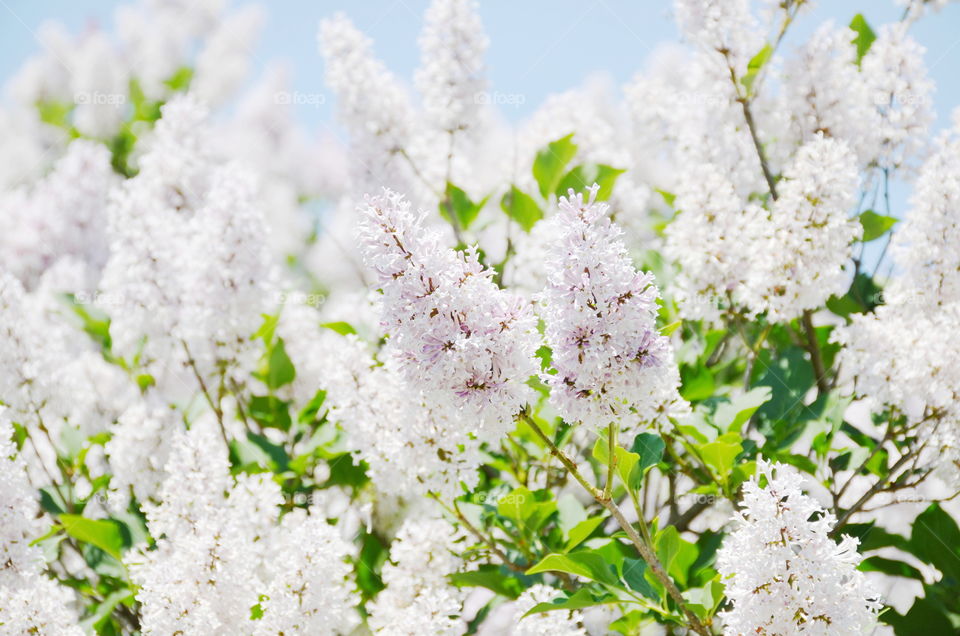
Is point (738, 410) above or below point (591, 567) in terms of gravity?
above

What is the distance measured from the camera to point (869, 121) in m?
2.37

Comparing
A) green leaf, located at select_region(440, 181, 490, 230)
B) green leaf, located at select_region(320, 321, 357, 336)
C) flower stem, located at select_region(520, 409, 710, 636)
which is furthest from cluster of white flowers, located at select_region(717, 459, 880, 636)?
green leaf, located at select_region(440, 181, 490, 230)

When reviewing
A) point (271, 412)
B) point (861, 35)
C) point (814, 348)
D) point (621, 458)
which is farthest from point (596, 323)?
point (861, 35)

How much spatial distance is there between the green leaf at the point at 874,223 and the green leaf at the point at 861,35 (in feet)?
2.72

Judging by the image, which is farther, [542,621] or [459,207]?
[459,207]

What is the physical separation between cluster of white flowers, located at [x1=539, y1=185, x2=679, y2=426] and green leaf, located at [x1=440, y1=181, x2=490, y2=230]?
1.54 metres

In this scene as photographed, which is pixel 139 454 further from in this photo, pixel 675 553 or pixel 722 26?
pixel 722 26

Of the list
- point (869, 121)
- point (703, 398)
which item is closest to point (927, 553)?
point (703, 398)

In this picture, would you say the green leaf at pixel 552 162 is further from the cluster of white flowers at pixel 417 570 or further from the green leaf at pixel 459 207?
the cluster of white flowers at pixel 417 570

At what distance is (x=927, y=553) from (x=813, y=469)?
373 mm

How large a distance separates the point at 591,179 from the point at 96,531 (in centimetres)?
170

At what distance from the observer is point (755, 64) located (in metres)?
2.35

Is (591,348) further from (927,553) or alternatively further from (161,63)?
(161,63)

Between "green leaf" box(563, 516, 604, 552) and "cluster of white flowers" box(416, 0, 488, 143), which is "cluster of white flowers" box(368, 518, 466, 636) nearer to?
"green leaf" box(563, 516, 604, 552)
